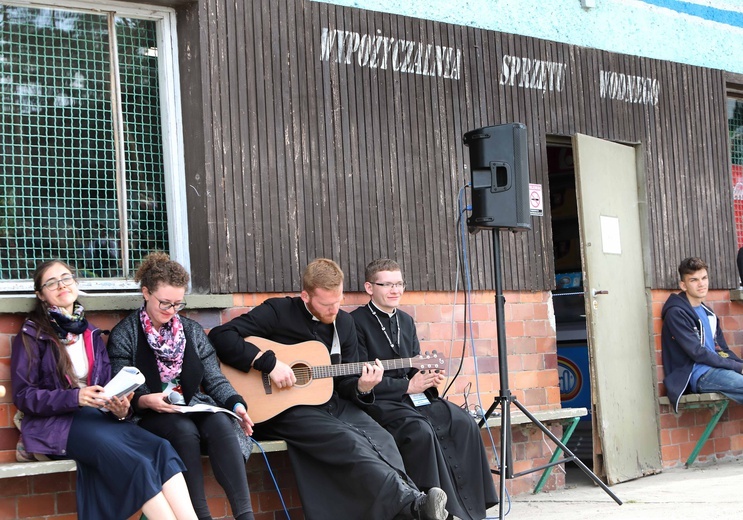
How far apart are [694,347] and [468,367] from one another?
6.52ft

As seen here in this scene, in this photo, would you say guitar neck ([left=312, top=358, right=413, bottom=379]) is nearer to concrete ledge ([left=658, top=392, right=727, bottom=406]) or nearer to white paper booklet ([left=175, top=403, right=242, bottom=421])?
white paper booklet ([left=175, top=403, right=242, bottom=421])

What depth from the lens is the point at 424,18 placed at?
23.5ft

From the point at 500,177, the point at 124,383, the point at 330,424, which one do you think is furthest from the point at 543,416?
the point at 124,383

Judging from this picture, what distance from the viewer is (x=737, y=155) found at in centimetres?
941

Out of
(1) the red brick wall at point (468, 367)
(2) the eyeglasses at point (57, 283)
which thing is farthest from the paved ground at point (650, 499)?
(2) the eyeglasses at point (57, 283)

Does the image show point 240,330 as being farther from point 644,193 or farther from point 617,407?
point 644,193

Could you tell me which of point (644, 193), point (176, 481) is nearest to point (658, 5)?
point (644, 193)

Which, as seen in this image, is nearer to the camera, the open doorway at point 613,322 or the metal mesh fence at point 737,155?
the open doorway at point 613,322

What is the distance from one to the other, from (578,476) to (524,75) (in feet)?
9.70

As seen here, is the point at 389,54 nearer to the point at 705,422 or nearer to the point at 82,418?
the point at 82,418

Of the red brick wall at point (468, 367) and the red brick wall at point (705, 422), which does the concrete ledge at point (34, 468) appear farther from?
the red brick wall at point (705, 422)

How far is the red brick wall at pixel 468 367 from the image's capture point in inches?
209

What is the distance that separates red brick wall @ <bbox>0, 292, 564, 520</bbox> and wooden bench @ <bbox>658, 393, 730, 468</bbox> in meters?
1.13

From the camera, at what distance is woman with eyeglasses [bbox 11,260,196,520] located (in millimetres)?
4852
